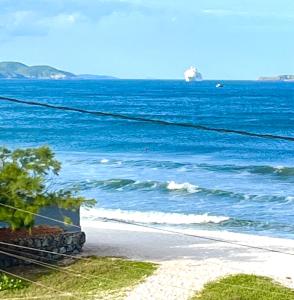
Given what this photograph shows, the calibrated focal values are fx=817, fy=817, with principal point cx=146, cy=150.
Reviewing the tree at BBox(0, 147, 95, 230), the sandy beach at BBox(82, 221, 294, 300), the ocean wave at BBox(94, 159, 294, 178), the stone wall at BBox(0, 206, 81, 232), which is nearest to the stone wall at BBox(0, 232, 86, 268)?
the stone wall at BBox(0, 206, 81, 232)

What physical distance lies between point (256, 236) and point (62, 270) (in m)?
8.30

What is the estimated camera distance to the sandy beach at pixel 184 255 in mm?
16572

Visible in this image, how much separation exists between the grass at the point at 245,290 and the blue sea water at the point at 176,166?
7.80 m

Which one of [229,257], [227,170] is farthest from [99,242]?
[227,170]

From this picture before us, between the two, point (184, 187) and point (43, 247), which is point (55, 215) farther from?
point (184, 187)

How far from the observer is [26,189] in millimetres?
17109

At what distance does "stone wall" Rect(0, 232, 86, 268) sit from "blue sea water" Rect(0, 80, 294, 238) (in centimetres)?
776

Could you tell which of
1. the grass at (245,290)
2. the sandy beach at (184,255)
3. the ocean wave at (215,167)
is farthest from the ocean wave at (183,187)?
the grass at (245,290)

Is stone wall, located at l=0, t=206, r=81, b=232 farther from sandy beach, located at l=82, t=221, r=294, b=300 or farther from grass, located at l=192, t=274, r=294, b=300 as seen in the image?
grass, located at l=192, t=274, r=294, b=300

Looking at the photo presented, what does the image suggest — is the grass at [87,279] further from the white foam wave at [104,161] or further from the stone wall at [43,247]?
the white foam wave at [104,161]

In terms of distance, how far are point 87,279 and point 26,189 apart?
227cm

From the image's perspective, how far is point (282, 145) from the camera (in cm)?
5244

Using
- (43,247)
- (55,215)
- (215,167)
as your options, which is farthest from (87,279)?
(215,167)

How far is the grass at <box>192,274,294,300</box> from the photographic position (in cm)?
1552
